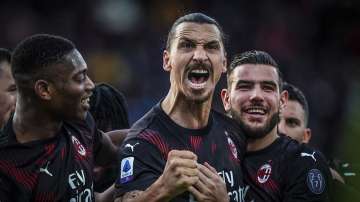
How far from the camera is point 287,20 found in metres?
11.4

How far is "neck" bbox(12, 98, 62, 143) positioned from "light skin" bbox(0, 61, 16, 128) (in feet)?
2.78

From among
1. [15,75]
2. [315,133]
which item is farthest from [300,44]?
[15,75]

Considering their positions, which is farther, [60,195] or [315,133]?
[315,133]

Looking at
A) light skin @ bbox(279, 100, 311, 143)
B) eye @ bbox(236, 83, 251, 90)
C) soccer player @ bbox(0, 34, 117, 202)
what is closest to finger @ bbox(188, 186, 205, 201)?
soccer player @ bbox(0, 34, 117, 202)

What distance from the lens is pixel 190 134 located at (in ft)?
12.1

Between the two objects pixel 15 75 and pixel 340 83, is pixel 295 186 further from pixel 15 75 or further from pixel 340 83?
pixel 340 83

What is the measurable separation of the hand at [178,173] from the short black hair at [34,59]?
760 mm

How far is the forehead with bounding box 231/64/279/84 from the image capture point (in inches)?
165

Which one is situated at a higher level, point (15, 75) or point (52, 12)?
point (15, 75)

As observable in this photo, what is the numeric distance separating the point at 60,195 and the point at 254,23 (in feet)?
27.0

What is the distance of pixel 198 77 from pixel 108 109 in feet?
3.26

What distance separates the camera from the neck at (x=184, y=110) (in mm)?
3714

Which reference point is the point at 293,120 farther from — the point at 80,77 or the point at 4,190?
the point at 4,190

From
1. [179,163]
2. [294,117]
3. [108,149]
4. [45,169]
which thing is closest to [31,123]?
[45,169]
